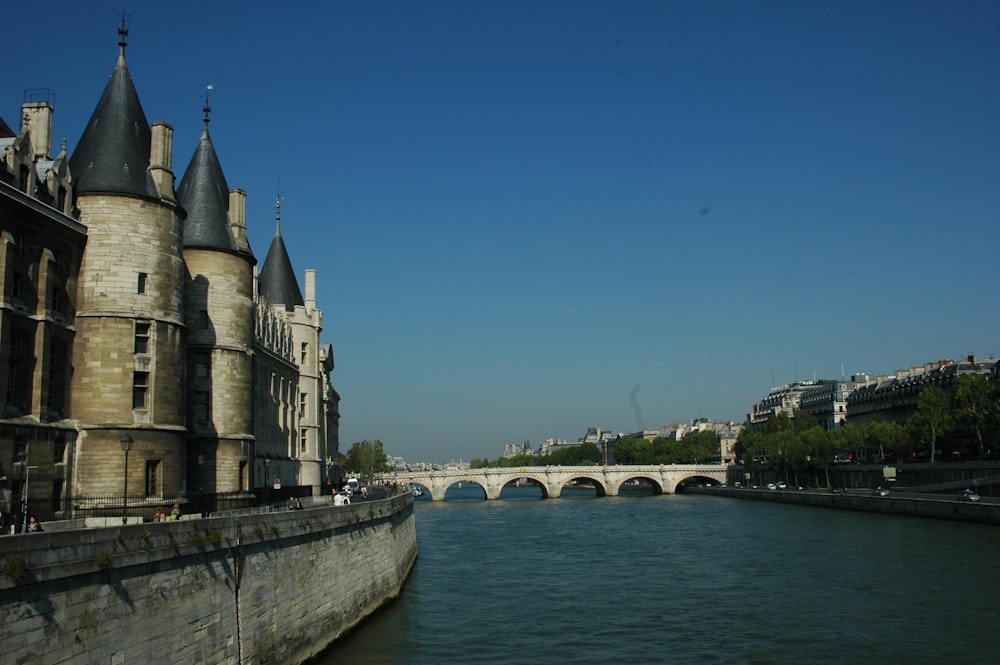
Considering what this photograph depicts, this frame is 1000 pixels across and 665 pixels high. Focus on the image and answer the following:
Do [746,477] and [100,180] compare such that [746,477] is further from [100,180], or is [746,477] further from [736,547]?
[100,180]

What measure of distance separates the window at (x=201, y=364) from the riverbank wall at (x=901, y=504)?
4395 cm

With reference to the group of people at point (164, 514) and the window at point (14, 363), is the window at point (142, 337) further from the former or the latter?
the group of people at point (164, 514)

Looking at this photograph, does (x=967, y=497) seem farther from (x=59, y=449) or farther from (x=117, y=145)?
(x=59, y=449)

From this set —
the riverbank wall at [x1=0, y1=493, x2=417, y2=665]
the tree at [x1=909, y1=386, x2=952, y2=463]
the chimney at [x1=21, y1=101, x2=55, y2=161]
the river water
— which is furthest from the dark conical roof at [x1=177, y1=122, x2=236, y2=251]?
the tree at [x1=909, y1=386, x2=952, y2=463]

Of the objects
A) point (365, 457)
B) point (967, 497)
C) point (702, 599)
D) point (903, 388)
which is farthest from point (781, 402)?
point (702, 599)

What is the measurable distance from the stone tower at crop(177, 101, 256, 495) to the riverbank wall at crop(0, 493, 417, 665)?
19.9ft

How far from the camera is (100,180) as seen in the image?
Answer: 24.7 meters

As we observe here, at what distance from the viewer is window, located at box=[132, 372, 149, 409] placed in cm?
2433

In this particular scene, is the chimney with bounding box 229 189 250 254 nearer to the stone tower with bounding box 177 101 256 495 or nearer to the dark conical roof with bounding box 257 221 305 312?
the stone tower with bounding box 177 101 256 495

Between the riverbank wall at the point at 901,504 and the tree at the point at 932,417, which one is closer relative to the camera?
the riverbank wall at the point at 901,504

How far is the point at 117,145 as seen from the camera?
25.7 m

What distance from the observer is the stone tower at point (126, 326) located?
77.3 ft

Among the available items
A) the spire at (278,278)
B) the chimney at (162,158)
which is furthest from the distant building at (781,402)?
the chimney at (162,158)

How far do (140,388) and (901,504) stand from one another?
55317 millimetres
